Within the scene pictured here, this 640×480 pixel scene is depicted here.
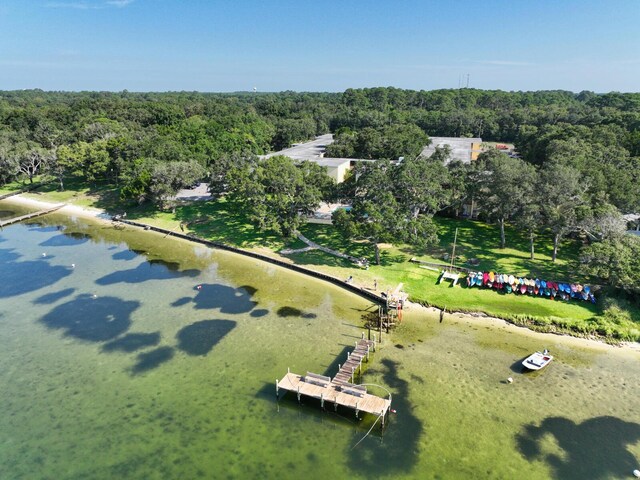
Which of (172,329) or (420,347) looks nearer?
(420,347)

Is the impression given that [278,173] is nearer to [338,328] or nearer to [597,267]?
[338,328]

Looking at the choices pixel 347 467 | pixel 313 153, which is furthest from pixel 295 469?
pixel 313 153

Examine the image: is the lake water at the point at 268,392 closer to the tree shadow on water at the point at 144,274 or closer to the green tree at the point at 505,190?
the tree shadow on water at the point at 144,274

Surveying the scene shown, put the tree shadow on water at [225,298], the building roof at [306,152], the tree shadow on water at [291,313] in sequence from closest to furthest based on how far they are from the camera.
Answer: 1. the tree shadow on water at [291,313]
2. the tree shadow on water at [225,298]
3. the building roof at [306,152]

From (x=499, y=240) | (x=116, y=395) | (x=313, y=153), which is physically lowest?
(x=116, y=395)

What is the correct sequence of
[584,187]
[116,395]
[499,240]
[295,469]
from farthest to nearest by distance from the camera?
[499,240], [584,187], [116,395], [295,469]

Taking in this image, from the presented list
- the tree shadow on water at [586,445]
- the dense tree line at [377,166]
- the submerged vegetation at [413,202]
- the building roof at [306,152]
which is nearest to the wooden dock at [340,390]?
the tree shadow on water at [586,445]
